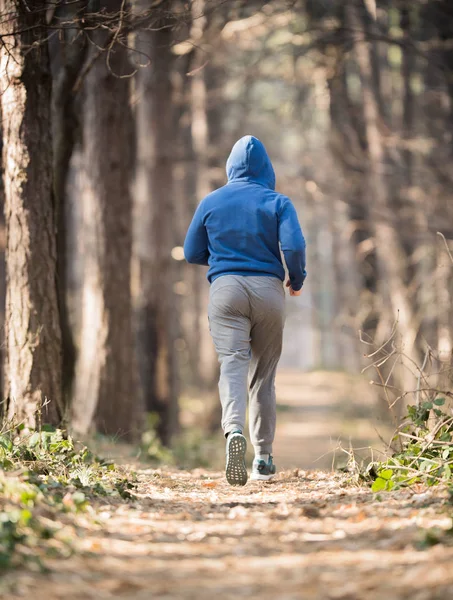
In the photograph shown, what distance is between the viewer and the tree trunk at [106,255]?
10.7 m

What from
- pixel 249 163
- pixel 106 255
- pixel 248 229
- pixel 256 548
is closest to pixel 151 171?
pixel 106 255

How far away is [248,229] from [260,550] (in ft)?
9.05

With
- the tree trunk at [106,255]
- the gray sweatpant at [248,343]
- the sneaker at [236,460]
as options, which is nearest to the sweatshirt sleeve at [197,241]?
the gray sweatpant at [248,343]

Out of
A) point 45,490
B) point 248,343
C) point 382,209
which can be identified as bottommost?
point 45,490

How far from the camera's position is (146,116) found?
14.8 meters

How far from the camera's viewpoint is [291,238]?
20.7ft

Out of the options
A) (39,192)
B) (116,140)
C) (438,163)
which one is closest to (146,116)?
(116,140)

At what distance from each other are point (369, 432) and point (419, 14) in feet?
33.0

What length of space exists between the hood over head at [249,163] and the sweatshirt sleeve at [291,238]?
38cm

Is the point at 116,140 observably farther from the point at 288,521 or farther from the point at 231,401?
the point at 288,521

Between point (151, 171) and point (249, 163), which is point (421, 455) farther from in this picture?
point (151, 171)

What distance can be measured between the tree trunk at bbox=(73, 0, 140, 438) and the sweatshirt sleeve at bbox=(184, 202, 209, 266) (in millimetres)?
4177

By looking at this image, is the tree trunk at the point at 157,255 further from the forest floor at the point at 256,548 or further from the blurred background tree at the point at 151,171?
the forest floor at the point at 256,548

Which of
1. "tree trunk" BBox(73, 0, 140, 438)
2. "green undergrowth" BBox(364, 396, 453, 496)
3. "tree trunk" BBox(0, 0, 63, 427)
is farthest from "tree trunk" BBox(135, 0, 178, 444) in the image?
"green undergrowth" BBox(364, 396, 453, 496)
